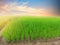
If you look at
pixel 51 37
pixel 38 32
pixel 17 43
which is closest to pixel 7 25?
pixel 17 43

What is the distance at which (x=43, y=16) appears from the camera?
1.31 metres

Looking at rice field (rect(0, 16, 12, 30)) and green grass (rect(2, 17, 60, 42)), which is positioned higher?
rice field (rect(0, 16, 12, 30))

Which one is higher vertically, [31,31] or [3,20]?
[3,20]

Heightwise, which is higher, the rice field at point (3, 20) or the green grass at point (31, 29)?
the rice field at point (3, 20)

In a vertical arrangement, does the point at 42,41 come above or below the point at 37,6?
below

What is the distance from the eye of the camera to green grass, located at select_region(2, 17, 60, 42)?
4.05ft

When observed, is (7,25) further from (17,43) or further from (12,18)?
(17,43)

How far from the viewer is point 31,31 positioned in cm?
126

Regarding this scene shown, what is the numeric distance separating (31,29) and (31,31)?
0.02 meters

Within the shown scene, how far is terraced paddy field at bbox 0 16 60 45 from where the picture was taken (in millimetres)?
1232

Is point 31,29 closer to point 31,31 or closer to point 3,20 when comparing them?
point 31,31

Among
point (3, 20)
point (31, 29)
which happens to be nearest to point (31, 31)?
point (31, 29)

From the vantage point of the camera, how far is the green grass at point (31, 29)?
4.05 ft

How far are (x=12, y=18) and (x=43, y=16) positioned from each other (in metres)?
0.33
